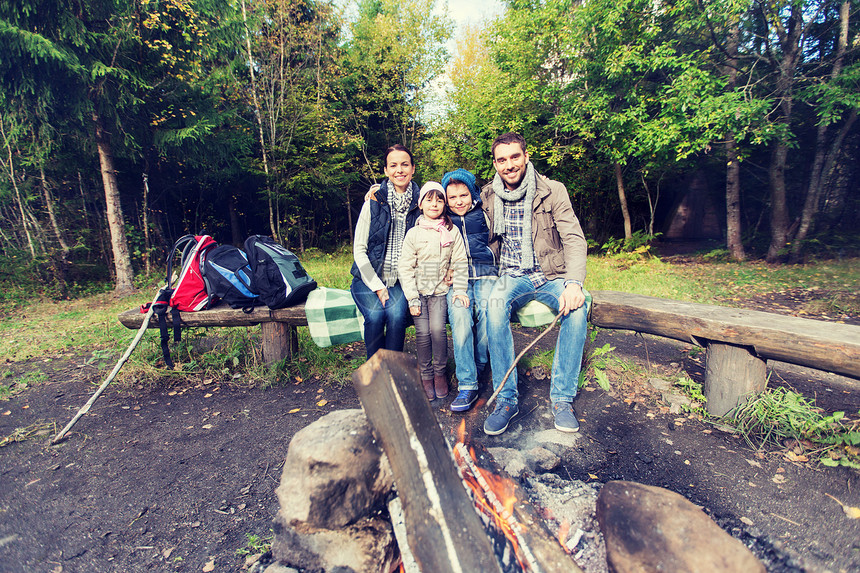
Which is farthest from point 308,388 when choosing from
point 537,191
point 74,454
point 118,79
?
point 118,79

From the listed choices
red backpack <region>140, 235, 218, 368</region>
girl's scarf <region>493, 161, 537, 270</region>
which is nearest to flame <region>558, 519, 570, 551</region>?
girl's scarf <region>493, 161, 537, 270</region>

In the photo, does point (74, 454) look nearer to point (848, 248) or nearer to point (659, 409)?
point (659, 409)

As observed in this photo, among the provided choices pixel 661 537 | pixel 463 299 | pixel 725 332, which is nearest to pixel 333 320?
pixel 463 299

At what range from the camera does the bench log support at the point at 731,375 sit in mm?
2424

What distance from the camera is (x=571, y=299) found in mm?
2568

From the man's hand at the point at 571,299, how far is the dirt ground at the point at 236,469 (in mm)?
772

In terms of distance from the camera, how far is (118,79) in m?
6.70

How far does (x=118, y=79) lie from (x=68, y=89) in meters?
0.72

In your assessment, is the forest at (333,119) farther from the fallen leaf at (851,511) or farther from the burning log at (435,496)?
the burning log at (435,496)

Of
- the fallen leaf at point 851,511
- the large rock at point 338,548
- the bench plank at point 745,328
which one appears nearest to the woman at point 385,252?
the bench plank at point 745,328

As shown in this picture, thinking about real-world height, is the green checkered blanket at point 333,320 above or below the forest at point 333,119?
below

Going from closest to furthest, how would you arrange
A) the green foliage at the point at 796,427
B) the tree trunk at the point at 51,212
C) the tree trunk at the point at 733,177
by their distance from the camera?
the green foliage at the point at 796,427 → the tree trunk at the point at 51,212 → the tree trunk at the point at 733,177

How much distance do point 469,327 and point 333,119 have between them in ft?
38.3

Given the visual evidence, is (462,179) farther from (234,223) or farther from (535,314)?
(234,223)
